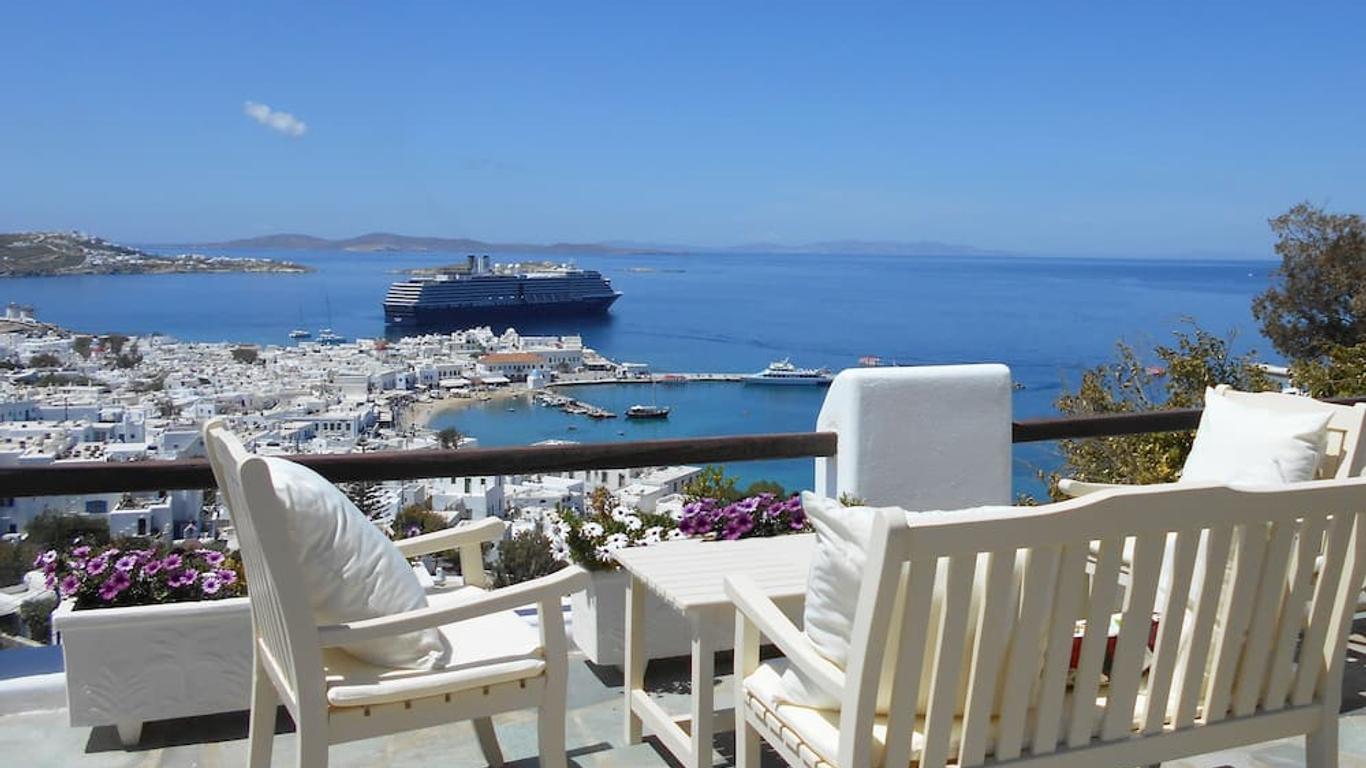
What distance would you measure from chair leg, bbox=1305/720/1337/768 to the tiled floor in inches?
22.7

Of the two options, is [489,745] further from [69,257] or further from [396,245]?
[396,245]

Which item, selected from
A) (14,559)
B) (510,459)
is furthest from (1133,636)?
(14,559)

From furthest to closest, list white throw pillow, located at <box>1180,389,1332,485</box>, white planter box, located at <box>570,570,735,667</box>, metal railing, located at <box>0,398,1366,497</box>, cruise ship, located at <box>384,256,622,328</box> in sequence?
cruise ship, located at <box>384,256,622,328</box> → white planter box, located at <box>570,570,735,667</box> → metal railing, located at <box>0,398,1366,497</box> → white throw pillow, located at <box>1180,389,1332,485</box>

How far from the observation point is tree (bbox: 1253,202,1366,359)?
59.7ft

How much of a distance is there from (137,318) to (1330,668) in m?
47.5

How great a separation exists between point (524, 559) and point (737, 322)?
55134mm

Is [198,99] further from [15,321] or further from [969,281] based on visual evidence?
[969,281]

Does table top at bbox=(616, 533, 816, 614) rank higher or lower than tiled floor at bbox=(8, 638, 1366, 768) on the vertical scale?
higher

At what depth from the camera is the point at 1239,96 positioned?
44.5 m

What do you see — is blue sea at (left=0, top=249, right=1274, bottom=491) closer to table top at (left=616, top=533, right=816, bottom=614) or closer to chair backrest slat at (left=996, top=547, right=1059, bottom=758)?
table top at (left=616, top=533, right=816, bottom=614)

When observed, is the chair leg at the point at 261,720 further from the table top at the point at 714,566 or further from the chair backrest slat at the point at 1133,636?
the chair backrest slat at the point at 1133,636

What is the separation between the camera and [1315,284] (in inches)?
736

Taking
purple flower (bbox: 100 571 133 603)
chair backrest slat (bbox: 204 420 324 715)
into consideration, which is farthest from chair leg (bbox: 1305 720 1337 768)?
purple flower (bbox: 100 571 133 603)

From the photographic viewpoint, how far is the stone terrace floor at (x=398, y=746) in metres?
2.78
